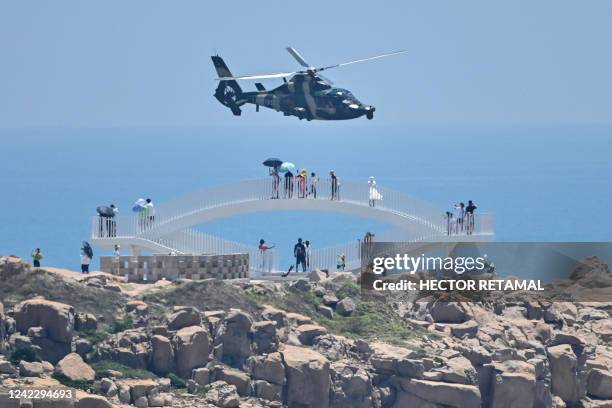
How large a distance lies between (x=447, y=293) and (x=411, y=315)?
5.54 feet

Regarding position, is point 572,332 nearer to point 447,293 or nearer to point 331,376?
point 447,293

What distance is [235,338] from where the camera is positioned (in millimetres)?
92688

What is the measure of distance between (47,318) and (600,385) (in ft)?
64.1

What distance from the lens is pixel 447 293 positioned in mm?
101688

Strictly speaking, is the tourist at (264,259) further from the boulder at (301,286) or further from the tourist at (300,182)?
the boulder at (301,286)

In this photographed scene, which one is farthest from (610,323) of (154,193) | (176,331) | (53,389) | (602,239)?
(154,193)

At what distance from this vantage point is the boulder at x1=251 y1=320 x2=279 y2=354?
9294 centimetres

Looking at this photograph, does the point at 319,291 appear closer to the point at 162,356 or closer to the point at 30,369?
the point at 162,356

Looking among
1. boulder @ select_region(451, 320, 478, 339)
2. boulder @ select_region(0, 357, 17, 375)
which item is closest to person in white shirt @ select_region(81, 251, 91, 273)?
boulder @ select_region(451, 320, 478, 339)

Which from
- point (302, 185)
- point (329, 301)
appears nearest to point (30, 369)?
point (329, 301)

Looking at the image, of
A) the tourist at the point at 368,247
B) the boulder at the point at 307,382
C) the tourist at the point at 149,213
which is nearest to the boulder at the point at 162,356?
the boulder at the point at 307,382

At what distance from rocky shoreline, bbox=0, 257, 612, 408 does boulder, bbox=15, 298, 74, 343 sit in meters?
0.04

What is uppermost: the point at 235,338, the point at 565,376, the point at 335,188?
the point at 335,188

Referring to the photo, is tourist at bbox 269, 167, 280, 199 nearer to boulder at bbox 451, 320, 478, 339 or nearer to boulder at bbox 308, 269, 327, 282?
boulder at bbox 308, 269, 327, 282
